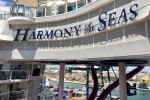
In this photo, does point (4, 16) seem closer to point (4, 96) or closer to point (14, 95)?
point (4, 96)


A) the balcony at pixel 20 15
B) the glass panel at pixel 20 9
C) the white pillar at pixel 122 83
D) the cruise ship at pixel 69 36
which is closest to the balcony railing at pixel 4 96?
the cruise ship at pixel 69 36

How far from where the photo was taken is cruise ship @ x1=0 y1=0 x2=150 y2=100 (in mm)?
16141

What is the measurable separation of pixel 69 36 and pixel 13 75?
10.8 meters

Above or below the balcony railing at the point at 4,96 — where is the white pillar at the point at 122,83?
above

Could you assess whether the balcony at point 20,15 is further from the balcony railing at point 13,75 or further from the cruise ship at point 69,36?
the balcony railing at point 13,75

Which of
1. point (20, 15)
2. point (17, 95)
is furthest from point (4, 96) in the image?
point (20, 15)

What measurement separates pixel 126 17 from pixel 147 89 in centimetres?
9883

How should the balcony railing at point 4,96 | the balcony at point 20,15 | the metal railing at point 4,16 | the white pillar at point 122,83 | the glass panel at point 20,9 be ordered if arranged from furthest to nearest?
the metal railing at point 4,16, the balcony railing at point 4,96, the glass panel at point 20,9, the balcony at point 20,15, the white pillar at point 122,83

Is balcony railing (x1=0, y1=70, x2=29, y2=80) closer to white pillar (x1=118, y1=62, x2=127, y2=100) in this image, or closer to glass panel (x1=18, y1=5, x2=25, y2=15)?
glass panel (x1=18, y1=5, x2=25, y2=15)

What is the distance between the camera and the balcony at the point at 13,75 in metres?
26.6

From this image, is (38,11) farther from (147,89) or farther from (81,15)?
(147,89)

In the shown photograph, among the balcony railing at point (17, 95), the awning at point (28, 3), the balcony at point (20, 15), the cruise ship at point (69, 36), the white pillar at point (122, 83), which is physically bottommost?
the balcony railing at point (17, 95)

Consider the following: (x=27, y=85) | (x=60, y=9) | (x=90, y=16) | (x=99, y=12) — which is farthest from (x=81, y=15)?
(x=27, y=85)

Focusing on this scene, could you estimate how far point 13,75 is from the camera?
93.6ft
